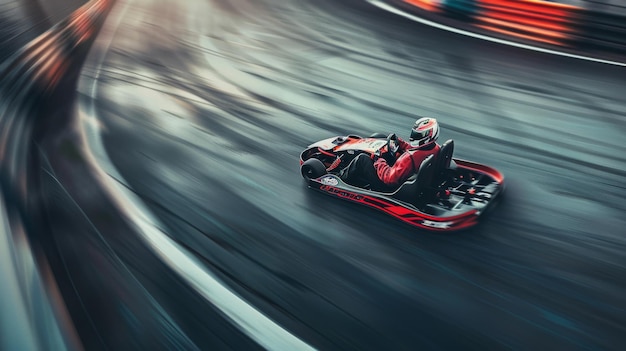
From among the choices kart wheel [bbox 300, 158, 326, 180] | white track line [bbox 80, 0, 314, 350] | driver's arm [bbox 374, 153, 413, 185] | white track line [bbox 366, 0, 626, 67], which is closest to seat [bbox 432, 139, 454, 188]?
driver's arm [bbox 374, 153, 413, 185]

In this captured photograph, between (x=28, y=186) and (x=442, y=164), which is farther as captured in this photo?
(x=28, y=186)

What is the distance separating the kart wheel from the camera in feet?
20.8

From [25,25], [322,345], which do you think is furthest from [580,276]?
[25,25]

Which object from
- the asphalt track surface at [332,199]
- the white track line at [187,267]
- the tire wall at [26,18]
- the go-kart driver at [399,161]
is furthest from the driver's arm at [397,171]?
the tire wall at [26,18]

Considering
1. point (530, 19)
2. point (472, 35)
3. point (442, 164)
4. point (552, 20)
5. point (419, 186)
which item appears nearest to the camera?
point (419, 186)

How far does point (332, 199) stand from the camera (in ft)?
20.7

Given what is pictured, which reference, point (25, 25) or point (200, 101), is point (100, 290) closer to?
point (200, 101)

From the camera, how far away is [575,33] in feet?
32.3

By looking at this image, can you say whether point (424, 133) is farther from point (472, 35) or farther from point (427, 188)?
point (472, 35)

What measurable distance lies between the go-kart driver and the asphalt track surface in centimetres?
A: 39

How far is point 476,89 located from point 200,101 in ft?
15.4

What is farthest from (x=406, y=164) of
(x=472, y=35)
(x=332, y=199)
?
(x=472, y=35)

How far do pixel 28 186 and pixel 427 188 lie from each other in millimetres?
5051

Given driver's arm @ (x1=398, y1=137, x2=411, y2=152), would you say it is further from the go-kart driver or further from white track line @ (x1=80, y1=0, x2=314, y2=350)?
white track line @ (x1=80, y1=0, x2=314, y2=350)
